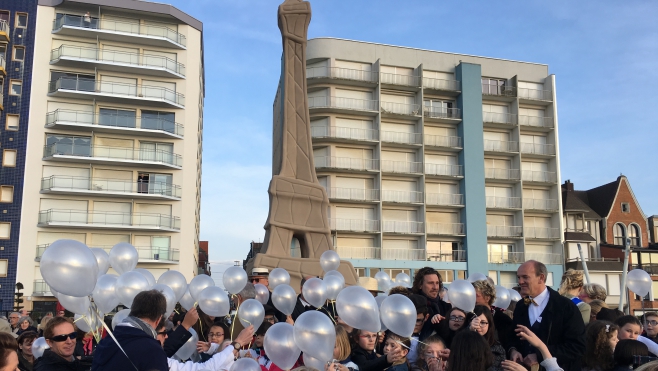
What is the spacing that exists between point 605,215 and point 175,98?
3356 cm

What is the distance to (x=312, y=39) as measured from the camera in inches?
1549

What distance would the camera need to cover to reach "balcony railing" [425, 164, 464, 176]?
40.0m

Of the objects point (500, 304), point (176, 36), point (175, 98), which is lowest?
point (500, 304)

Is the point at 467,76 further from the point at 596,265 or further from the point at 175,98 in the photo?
the point at 175,98

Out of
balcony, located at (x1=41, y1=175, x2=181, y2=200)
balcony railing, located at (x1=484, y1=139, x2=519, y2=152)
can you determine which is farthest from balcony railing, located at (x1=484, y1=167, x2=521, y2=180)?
balcony, located at (x1=41, y1=175, x2=181, y2=200)

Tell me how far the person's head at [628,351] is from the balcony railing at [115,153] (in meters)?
34.4

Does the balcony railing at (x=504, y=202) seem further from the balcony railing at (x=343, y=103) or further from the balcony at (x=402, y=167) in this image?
the balcony railing at (x=343, y=103)

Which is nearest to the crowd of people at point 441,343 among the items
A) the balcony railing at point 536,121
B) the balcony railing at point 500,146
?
the balcony railing at point 500,146

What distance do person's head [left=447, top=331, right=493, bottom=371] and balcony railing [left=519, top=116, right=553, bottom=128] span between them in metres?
40.8

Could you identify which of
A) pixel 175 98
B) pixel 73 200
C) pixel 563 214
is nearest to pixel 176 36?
pixel 175 98

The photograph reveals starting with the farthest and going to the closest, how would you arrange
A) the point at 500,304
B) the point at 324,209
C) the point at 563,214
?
1. the point at 563,214
2. the point at 324,209
3. the point at 500,304

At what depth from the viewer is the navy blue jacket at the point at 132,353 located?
3.88m

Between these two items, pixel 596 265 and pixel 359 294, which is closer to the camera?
pixel 359 294

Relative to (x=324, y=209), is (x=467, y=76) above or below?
above
